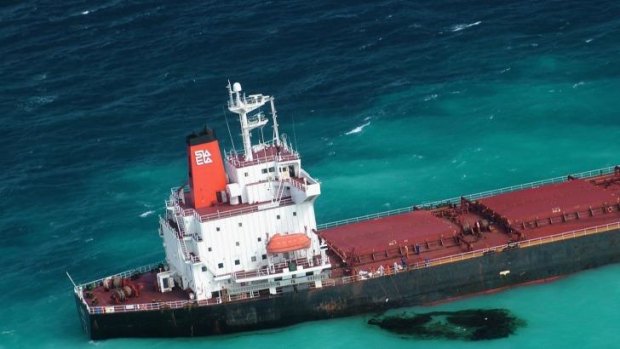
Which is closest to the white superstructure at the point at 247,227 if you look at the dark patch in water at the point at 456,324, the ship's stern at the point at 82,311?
the ship's stern at the point at 82,311

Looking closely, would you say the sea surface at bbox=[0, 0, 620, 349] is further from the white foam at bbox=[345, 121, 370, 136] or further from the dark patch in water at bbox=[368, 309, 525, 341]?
the dark patch in water at bbox=[368, 309, 525, 341]

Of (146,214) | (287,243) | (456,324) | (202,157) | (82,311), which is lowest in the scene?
(456,324)

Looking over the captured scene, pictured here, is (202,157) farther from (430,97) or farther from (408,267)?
(430,97)

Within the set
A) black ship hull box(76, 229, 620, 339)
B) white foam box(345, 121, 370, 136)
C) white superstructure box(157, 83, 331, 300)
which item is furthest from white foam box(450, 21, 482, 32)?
white superstructure box(157, 83, 331, 300)

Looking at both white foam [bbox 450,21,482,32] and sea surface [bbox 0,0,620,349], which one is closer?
sea surface [bbox 0,0,620,349]

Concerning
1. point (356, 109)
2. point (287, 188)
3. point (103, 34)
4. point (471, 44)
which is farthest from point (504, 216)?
point (103, 34)

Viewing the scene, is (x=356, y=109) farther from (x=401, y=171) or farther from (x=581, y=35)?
(x=581, y=35)

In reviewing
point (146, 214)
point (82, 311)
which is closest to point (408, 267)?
point (82, 311)

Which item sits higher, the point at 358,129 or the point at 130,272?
the point at 358,129
